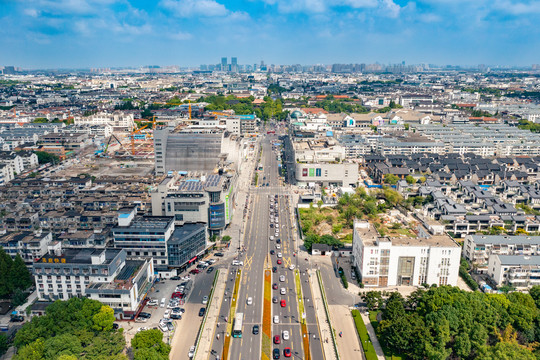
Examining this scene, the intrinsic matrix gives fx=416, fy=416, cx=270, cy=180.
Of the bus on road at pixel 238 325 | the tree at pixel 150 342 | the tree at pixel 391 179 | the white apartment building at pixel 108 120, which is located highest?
the white apartment building at pixel 108 120

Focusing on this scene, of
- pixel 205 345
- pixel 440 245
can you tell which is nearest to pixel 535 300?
pixel 440 245

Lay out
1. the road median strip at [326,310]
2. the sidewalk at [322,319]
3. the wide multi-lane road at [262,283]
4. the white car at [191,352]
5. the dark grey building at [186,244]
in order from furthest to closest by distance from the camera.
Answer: the dark grey building at [186,244]
the road median strip at [326,310]
the wide multi-lane road at [262,283]
the sidewalk at [322,319]
the white car at [191,352]

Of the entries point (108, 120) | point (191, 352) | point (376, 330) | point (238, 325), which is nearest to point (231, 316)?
point (238, 325)

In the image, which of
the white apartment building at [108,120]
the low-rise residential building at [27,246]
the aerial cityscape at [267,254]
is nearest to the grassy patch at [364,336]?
the aerial cityscape at [267,254]

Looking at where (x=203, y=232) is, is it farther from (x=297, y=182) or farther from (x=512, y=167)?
(x=512, y=167)

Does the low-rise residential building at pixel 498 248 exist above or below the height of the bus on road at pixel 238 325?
above

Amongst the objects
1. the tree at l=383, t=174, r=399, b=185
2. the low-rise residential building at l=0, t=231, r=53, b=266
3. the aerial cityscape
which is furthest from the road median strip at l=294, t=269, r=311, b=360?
the tree at l=383, t=174, r=399, b=185

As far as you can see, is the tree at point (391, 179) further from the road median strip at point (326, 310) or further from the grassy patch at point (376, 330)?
the grassy patch at point (376, 330)
